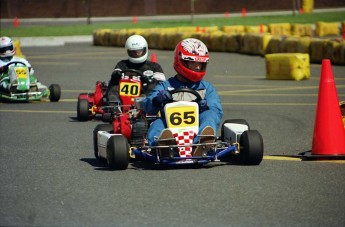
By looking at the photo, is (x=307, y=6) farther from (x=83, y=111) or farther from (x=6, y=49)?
(x=83, y=111)

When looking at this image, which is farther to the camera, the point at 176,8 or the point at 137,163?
the point at 176,8

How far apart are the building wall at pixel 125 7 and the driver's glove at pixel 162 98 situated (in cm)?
5294

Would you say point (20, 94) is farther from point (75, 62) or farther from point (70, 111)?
point (75, 62)

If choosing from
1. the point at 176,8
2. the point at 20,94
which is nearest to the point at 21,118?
the point at 20,94

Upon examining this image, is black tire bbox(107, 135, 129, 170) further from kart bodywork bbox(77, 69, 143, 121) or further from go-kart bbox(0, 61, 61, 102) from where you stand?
go-kart bbox(0, 61, 61, 102)

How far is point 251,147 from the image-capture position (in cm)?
884

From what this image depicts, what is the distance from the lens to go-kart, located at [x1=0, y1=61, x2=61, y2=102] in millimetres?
17297

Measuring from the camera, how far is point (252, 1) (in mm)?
62062

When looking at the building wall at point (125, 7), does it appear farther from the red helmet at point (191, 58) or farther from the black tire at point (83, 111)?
the red helmet at point (191, 58)

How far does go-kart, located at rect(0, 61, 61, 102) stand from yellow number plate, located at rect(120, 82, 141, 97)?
353 cm

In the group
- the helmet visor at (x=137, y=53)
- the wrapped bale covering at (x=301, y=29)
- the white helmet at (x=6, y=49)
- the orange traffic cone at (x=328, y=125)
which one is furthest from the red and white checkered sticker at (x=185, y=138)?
the wrapped bale covering at (x=301, y=29)

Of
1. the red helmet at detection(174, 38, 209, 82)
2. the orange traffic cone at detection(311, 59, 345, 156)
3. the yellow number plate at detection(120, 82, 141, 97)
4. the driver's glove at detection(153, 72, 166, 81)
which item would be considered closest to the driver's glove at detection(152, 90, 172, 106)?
the red helmet at detection(174, 38, 209, 82)

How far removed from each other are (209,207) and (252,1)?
55882 millimetres

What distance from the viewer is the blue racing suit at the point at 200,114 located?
9102 mm
